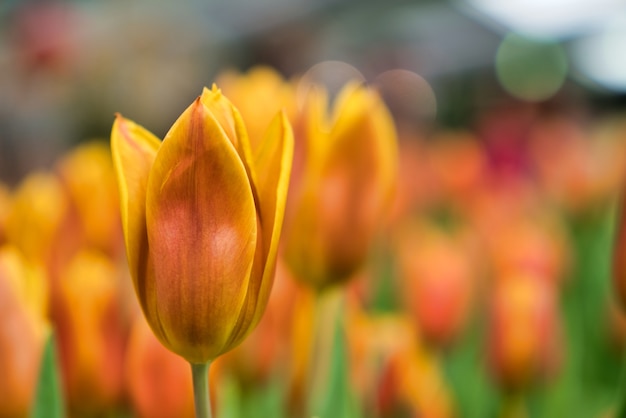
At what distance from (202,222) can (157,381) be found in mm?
116

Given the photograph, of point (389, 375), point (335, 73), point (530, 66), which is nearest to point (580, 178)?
point (389, 375)

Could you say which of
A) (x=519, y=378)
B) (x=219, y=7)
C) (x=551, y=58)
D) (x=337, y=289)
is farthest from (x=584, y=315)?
(x=551, y=58)

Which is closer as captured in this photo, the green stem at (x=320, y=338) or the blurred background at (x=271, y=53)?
the green stem at (x=320, y=338)

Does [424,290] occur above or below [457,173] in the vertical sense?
below

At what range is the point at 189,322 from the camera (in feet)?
0.86

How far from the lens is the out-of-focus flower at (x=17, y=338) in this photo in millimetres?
345

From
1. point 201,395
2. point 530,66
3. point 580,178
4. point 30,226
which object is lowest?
point 201,395

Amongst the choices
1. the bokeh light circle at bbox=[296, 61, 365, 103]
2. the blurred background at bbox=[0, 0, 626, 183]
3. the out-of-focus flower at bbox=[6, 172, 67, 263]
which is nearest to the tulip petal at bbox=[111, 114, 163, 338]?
the out-of-focus flower at bbox=[6, 172, 67, 263]

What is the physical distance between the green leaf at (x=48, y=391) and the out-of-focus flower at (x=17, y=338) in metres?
0.04

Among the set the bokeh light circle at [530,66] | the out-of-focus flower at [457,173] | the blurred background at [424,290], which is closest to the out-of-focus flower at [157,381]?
the blurred background at [424,290]

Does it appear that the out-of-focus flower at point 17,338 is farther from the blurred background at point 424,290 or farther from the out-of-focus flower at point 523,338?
the out-of-focus flower at point 523,338

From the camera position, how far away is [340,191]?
0.41 meters

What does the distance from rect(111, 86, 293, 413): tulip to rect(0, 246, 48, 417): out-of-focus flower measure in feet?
0.35

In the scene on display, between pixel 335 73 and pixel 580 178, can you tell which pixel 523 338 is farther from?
pixel 335 73
